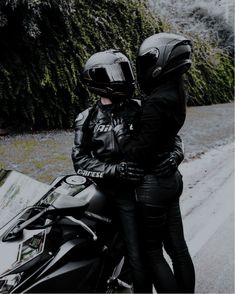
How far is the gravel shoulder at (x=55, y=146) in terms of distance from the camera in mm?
6266

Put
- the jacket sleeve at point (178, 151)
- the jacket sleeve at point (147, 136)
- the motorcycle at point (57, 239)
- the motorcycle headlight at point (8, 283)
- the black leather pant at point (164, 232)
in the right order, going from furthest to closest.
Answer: the jacket sleeve at point (178, 151)
the black leather pant at point (164, 232)
the jacket sleeve at point (147, 136)
the motorcycle at point (57, 239)
the motorcycle headlight at point (8, 283)

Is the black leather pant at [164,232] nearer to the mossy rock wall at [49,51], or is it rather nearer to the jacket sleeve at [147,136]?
the jacket sleeve at [147,136]

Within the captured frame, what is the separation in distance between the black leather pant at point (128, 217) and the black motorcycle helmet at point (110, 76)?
0.58 m

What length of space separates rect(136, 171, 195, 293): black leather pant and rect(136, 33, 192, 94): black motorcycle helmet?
601 millimetres

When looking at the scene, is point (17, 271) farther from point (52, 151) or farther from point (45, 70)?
point (45, 70)

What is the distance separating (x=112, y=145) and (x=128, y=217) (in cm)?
46

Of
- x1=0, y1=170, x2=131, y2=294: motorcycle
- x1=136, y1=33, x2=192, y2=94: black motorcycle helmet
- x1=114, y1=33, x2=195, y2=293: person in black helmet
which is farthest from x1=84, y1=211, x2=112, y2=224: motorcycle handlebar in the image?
x1=136, y1=33, x2=192, y2=94: black motorcycle helmet

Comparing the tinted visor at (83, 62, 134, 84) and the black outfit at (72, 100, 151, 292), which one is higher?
the tinted visor at (83, 62, 134, 84)

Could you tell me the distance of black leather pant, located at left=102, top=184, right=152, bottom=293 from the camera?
2457 millimetres

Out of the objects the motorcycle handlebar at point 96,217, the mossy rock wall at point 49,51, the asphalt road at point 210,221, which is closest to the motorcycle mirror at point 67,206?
the motorcycle handlebar at point 96,217

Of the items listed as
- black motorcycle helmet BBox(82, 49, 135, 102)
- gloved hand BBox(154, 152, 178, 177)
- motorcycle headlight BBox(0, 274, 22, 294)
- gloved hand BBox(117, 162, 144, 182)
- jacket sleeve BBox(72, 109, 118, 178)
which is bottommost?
motorcycle headlight BBox(0, 274, 22, 294)

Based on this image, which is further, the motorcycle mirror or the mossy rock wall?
the mossy rock wall

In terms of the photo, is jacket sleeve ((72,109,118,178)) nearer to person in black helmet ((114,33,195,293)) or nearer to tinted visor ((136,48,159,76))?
person in black helmet ((114,33,195,293))

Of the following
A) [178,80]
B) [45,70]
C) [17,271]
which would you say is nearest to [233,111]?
[45,70]
